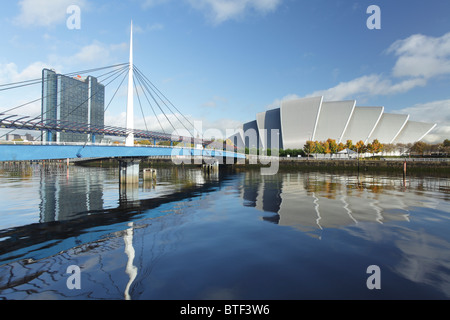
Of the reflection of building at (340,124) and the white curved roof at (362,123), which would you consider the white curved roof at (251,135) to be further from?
the white curved roof at (362,123)

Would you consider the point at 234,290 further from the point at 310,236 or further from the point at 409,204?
the point at 409,204

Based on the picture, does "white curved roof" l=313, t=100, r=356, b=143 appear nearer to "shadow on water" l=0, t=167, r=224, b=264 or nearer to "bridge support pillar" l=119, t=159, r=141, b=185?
"bridge support pillar" l=119, t=159, r=141, b=185

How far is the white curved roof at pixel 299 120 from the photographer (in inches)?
5177

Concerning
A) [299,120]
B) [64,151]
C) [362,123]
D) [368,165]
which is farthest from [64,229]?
[362,123]

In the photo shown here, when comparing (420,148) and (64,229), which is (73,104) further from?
(420,148)

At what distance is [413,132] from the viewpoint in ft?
442

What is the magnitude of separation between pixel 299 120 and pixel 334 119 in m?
19.2

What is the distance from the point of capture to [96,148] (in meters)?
25.5

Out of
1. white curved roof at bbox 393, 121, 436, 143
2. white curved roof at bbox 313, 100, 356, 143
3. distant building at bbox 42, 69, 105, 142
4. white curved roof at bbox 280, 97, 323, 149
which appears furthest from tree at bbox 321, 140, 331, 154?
distant building at bbox 42, 69, 105, 142

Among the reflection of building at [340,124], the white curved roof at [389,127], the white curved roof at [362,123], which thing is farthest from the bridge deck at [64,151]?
the white curved roof at [389,127]

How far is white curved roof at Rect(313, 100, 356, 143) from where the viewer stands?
129625mm

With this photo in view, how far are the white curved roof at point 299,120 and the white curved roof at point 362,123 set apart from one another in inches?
823
